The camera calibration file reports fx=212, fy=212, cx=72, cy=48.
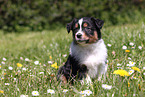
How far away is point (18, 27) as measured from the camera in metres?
10.3

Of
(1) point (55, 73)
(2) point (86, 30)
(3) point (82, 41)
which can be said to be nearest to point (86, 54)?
(3) point (82, 41)

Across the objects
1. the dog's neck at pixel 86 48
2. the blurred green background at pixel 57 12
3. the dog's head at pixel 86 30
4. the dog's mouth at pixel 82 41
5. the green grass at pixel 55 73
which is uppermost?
the blurred green background at pixel 57 12

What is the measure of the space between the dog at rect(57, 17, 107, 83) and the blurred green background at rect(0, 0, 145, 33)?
6998 mm

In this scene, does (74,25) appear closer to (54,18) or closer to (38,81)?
(38,81)

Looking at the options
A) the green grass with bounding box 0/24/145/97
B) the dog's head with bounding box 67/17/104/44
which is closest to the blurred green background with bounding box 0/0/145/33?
the green grass with bounding box 0/24/145/97

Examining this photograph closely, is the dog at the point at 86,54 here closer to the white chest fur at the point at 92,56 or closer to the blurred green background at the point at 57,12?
the white chest fur at the point at 92,56

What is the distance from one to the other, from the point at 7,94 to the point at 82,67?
1.21 meters

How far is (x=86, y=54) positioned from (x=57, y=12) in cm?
737

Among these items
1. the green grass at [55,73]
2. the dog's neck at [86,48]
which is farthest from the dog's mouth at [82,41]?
the green grass at [55,73]

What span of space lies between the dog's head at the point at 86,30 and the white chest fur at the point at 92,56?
0.40 feet

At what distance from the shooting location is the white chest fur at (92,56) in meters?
3.36

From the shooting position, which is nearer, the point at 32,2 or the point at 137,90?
the point at 137,90

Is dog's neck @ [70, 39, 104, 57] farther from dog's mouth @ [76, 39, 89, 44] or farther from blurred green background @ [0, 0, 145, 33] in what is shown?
blurred green background @ [0, 0, 145, 33]

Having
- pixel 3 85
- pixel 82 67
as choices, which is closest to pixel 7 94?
pixel 3 85
